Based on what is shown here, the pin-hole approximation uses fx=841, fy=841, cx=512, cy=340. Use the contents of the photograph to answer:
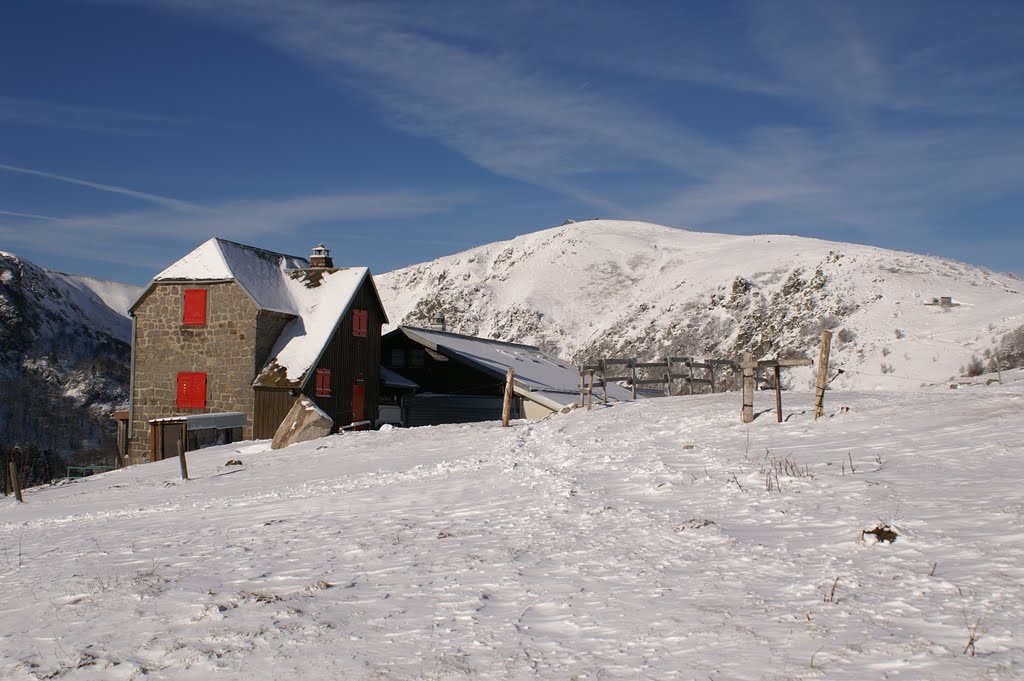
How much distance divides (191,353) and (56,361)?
32.6 m

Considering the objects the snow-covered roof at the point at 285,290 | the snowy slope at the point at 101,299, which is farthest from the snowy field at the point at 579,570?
the snowy slope at the point at 101,299

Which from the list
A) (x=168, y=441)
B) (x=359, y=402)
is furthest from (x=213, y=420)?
(x=359, y=402)

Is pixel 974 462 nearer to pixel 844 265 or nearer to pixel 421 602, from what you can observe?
pixel 421 602

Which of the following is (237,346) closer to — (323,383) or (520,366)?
(323,383)

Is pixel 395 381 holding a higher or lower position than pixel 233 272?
lower

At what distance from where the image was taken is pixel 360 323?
137 ft

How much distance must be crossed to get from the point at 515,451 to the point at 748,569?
35.5 ft

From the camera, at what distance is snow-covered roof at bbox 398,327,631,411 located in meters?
42.2

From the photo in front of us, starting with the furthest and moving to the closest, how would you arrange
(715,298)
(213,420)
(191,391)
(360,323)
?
(715,298), (360,323), (191,391), (213,420)

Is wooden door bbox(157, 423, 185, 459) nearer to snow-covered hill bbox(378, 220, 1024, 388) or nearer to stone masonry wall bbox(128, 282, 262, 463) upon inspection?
stone masonry wall bbox(128, 282, 262, 463)

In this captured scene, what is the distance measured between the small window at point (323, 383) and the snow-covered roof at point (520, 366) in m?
8.34

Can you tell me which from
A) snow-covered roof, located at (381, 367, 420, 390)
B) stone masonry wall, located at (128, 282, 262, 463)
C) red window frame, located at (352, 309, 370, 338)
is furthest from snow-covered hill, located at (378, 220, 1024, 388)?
stone masonry wall, located at (128, 282, 262, 463)

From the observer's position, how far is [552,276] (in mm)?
102250

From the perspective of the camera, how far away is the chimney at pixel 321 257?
142ft
